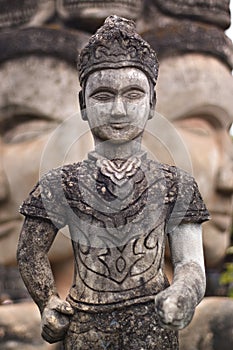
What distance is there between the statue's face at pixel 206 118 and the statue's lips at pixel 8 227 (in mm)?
1216

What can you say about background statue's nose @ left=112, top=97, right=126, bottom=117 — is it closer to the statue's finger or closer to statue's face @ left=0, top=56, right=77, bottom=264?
the statue's finger

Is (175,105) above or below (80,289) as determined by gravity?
above

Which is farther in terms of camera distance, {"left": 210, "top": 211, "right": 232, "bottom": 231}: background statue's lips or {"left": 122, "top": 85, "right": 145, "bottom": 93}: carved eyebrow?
{"left": 210, "top": 211, "right": 232, "bottom": 231}: background statue's lips

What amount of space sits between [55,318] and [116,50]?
840 mm

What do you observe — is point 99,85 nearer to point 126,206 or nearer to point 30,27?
point 126,206

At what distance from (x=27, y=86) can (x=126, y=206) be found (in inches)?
116

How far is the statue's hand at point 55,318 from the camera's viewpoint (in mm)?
2289

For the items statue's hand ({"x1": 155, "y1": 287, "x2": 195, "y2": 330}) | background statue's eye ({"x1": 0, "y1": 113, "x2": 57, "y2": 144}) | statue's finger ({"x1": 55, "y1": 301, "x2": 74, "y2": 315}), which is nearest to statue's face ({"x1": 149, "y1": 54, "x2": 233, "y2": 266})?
background statue's eye ({"x1": 0, "y1": 113, "x2": 57, "y2": 144})

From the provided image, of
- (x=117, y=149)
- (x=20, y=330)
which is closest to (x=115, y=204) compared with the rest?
(x=117, y=149)

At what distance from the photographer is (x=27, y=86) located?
5.16m

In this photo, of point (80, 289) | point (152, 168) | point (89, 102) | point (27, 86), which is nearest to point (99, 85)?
point (89, 102)

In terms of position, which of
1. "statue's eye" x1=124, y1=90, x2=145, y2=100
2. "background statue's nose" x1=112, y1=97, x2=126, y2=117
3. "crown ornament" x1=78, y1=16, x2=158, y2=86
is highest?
"crown ornament" x1=78, y1=16, x2=158, y2=86

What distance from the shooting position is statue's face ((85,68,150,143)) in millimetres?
2426

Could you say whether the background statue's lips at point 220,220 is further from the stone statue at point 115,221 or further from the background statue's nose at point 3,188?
the stone statue at point 115,221
